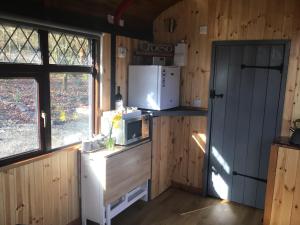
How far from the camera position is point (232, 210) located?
3.39 meters

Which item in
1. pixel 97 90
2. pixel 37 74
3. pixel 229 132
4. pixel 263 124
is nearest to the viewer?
pixel 37 74

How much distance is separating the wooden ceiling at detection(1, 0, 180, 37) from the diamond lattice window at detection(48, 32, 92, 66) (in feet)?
0.67

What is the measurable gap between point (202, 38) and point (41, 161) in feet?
7.58

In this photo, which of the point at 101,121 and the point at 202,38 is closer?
the point at 101,121

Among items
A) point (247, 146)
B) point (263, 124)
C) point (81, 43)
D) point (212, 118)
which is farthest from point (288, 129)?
point (81, 43)

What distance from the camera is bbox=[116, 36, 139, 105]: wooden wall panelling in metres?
3.25

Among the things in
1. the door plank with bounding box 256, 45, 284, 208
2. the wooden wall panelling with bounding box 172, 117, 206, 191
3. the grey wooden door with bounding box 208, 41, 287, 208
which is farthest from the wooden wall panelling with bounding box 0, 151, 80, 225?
the door plank with bounding box 256, 45, 284, 208

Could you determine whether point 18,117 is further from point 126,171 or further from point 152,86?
point 152,86

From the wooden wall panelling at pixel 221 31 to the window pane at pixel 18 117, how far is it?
1935 mm

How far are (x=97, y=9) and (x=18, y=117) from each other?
1304 millimetres

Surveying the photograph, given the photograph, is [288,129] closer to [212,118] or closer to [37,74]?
[212,118]

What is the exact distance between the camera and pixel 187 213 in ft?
10.8

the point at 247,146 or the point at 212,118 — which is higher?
the point at 212,118

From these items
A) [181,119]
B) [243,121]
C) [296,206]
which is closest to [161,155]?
[181,119]
